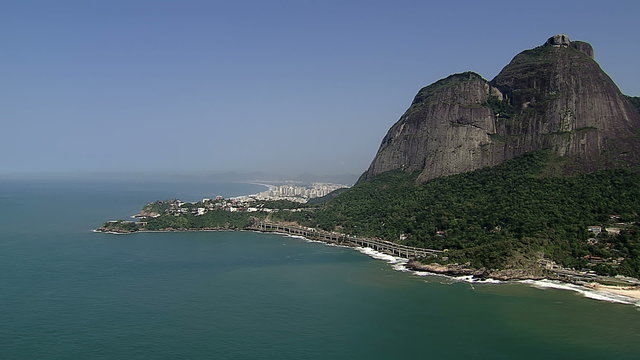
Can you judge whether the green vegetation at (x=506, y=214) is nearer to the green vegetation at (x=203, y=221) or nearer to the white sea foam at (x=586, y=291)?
the white sea foam at (x=586, y=291)

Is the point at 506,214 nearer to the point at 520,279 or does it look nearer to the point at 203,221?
the point at 520,279

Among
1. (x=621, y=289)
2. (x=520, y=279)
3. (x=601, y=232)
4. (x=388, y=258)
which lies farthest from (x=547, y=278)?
(x=388, y=258)

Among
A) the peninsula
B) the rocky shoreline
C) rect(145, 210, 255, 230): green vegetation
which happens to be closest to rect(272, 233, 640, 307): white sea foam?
the rocky shoreline

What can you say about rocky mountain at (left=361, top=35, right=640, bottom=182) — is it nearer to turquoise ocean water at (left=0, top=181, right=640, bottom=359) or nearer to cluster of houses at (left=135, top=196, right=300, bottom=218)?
cluster of houses at (left=135, top=196, right=300, bottom=218)

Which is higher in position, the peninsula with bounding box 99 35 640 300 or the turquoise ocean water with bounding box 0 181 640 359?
the peninsula with bounding box 99 35 640 300

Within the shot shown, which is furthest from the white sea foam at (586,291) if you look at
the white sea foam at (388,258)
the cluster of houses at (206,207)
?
the cluster of houses at (206,207)

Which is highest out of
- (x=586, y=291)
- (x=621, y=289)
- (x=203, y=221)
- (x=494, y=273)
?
(x=203, y=221)
